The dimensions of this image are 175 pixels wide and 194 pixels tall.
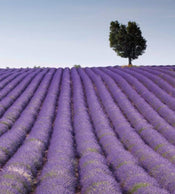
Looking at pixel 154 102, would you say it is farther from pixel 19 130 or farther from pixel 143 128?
pixel 19 130

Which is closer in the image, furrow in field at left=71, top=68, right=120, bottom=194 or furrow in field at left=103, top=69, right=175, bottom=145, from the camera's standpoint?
furrow in field at left=71, top=68, right=120, bottom=194

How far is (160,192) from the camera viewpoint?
675cm

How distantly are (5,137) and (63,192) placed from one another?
5.05 m

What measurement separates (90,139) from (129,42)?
137 ft

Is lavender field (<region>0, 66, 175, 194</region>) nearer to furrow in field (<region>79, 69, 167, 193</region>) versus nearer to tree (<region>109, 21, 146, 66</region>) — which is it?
furrow in field (<region>79, 69, 167, 193</region>)

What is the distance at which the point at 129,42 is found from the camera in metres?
51.4

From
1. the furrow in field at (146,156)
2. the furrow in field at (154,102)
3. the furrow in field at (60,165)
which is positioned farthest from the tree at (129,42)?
the furrow in field at (60,165)

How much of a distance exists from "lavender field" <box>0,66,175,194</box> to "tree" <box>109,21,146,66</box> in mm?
28925

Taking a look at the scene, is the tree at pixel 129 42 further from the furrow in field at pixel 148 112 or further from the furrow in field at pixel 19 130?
the furrow in field at pixel 19 130

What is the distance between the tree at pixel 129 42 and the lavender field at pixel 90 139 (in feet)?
94.9

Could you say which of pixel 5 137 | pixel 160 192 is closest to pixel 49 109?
pixel 5 137

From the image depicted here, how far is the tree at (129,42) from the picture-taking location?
51.4m

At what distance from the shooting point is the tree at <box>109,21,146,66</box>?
51.4m

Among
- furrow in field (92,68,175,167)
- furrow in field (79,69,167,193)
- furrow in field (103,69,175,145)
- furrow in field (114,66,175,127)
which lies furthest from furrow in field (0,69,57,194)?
furrow in field (114,66,175,127)
